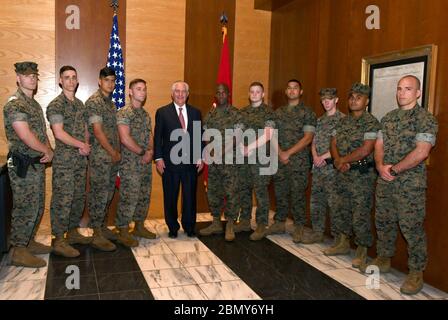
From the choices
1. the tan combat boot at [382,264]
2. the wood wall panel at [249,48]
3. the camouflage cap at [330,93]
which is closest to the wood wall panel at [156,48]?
the wood wall panel at [249,48]

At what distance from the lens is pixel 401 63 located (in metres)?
3.37

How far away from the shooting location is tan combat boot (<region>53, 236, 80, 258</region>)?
353 cm

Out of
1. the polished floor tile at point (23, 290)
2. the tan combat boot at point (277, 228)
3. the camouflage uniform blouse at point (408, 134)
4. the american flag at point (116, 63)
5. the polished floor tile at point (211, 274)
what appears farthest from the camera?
the american flag at point (116, 63)

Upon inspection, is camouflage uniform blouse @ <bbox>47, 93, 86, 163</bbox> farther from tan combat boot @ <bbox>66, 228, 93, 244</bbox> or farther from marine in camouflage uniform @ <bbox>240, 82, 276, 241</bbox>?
marine in camouflage uniform @ <bbox>240, 82, 276, 241</bbox>

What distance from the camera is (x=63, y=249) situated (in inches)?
140

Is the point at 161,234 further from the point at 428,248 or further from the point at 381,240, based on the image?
the point at 428,248

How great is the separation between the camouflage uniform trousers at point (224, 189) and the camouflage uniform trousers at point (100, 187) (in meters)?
1.10

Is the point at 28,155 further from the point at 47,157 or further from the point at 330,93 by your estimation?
the point at 330,93

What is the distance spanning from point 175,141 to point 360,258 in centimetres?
222

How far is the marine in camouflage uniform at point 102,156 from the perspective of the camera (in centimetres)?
373

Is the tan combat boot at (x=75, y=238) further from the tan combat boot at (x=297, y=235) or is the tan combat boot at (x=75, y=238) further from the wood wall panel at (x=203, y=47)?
the tan combat boot at (x=297, y=235)

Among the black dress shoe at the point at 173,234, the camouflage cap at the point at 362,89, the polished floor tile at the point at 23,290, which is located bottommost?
the polished floor tile at the point at 23,290

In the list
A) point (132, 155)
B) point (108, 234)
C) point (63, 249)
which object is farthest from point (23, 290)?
point (132, 155)
